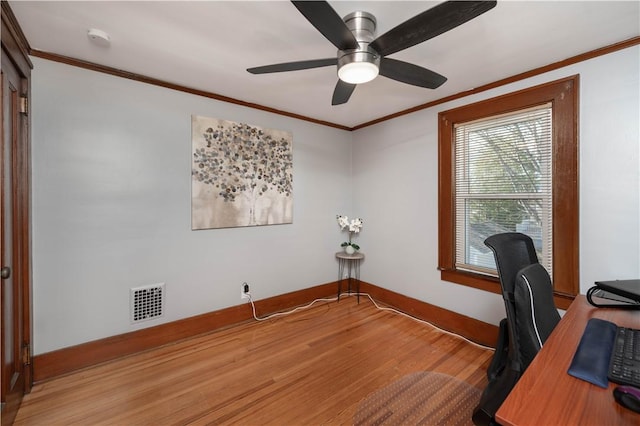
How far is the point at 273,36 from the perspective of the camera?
66.1 inches

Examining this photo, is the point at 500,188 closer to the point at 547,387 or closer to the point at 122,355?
the point at 547,387

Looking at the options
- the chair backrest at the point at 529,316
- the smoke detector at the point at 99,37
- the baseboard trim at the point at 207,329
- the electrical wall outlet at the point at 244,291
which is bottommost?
the baseboard trim at the point at 207,329

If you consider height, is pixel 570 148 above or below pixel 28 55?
below

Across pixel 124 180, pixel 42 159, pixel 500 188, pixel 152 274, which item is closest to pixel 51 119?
pixel 42 159

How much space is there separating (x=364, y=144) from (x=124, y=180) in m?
2.68

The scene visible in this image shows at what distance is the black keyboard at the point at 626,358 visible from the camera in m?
0.82

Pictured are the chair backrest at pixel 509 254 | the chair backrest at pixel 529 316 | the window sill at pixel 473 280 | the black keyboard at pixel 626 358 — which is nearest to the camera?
the black keyboard at pixel 626 358

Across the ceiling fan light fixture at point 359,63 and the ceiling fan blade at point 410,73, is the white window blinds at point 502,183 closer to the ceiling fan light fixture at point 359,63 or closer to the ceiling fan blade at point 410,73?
the ceiling fan blade at point 410,73

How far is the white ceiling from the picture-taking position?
4.74 ft

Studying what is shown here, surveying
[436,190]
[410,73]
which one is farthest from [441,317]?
[410,73]

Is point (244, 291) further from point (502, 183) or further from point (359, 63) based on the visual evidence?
point (502, 183)

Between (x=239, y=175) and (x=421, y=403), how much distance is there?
2.40m

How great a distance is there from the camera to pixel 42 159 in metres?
1.87

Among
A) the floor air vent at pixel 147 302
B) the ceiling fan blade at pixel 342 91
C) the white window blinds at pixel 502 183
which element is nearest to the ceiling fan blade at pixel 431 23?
the ceiling fan blade at pixel 342 91
